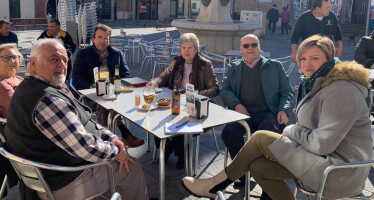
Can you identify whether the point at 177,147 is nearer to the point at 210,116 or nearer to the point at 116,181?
the point at 210,116

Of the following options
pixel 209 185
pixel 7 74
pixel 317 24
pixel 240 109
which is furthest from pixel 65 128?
pixel 317 24

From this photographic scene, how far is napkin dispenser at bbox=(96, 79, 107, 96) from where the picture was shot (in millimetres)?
3719

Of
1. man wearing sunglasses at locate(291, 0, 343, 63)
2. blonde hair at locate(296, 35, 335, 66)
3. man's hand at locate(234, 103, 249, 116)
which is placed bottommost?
man's hand at locate(234, 103, 249, 116)

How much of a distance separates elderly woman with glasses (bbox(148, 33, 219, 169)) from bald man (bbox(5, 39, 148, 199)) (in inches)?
55.7

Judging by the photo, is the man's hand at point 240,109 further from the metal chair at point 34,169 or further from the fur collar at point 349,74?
the metal chair at point 34,169

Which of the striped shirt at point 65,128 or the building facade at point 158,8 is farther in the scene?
the building facade at point 158,8

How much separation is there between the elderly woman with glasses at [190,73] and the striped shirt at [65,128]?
5.38 ft

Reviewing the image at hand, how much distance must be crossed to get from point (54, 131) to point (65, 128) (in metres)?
0.06

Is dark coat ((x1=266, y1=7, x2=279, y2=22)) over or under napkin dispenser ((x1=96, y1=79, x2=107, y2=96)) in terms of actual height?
over

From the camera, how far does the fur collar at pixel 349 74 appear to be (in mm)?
2445

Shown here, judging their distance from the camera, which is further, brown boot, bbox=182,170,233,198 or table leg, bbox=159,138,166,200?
brown boot, bbox=182,170,233,198

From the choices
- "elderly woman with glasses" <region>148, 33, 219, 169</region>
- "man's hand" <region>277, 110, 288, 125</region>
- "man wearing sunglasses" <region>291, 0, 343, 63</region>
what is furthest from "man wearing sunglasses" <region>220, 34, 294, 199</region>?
"man wearing sunglasses" <region>291, 0, 343, 63</region>

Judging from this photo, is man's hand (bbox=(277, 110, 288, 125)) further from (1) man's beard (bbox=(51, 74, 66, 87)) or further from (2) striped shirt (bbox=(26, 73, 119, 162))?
(1) man's beard (bbox=(51, 74, 66, 87))

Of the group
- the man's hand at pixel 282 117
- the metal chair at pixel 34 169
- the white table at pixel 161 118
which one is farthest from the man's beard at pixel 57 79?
the man's hand at pixel 282 117
